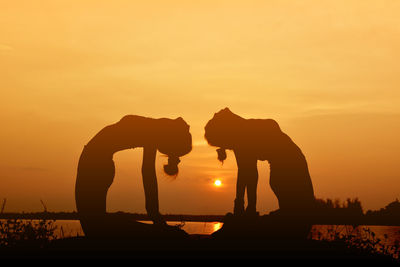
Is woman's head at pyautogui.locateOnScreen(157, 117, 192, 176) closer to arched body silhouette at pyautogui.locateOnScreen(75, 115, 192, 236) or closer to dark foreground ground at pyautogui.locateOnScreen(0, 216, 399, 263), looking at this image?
arched body silhouette at pyautogui.locateOnScreen(75, 115, 192, 236)

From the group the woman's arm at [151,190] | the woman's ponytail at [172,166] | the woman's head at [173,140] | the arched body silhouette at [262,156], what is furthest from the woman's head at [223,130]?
the woman's arm at [151,190]

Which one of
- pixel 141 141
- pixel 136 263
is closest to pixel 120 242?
pixel 136 263

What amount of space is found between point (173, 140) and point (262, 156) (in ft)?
9.50

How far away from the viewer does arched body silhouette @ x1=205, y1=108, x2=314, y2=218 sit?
17.2m

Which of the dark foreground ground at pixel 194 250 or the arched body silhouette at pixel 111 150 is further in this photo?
the arched body silhouette at pixel 111 150

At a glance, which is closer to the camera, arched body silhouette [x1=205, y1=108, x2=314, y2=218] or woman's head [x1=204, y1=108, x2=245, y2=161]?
arched body silhouette [x1=205, y1=108, x2=314, y2=218]

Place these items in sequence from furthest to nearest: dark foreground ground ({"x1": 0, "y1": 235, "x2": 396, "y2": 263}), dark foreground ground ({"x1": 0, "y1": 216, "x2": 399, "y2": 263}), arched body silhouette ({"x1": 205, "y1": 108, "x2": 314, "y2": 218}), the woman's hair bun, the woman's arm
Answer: the woman's hair bun → arched body silhouette ({"x1": 205, "y1": 108, "x2": 314, "y2": 218}) → the woman's arm → dark foreground ground ({"x1": 0, "y1": 216, "x2": 399, "y2": 263}) → dark foreground ground ({"x1": 0, "y1": 235, "x2": 396, "y2": 263})

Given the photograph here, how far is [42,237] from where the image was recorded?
17891 mm

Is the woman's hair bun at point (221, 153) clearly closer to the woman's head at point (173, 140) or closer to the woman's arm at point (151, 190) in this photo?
the woman's head at point (173, 140)

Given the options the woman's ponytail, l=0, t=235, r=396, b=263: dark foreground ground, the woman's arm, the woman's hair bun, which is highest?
the woman's hair bun

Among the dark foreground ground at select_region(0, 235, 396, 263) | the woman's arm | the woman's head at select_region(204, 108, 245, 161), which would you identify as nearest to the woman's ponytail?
the woman's arm

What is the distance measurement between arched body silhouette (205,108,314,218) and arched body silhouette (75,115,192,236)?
1203 millimetres

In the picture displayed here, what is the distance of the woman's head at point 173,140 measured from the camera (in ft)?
57.1

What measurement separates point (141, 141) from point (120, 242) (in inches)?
124
